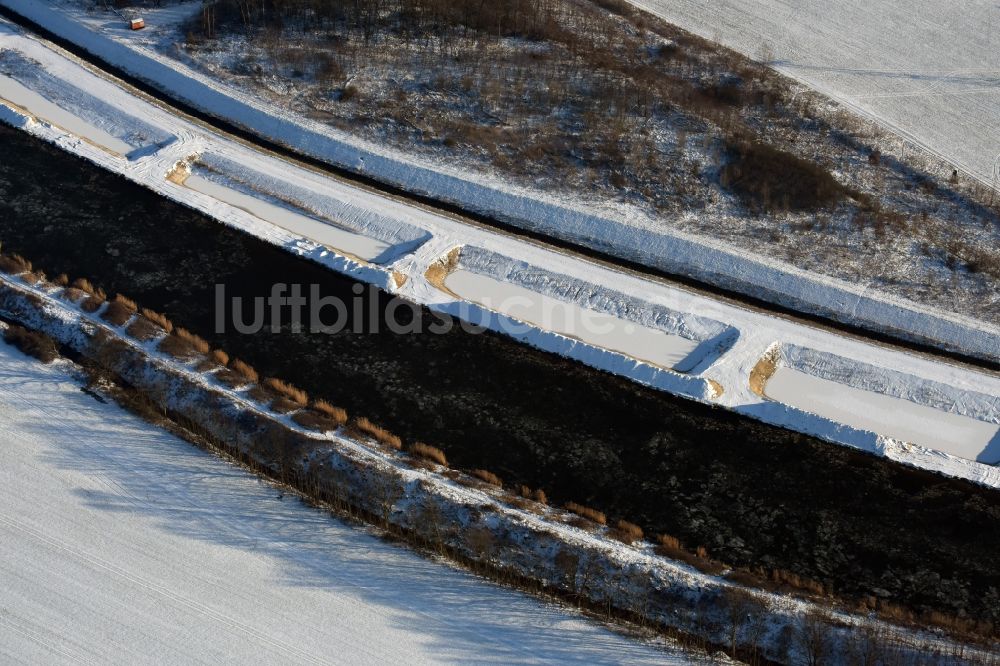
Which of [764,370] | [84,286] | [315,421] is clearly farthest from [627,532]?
[84,286]

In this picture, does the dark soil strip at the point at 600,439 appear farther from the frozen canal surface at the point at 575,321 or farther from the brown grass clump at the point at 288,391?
the frozen canal surface at the point at 575,321

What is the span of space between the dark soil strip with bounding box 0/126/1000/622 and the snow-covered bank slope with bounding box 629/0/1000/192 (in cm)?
1489

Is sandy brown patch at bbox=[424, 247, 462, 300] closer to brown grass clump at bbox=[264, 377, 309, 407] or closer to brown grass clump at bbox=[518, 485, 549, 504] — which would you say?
brown grass clump at bbox=[264, 377, 309, 407]

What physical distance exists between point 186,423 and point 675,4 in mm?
27299

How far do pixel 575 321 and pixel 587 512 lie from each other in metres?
7.17

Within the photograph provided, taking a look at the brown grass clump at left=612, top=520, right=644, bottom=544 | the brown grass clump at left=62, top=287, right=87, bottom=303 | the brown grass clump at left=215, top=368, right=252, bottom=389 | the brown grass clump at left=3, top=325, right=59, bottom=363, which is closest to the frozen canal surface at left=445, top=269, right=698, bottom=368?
the brown grass clump at left=612, top=520, right=644, bottom=544

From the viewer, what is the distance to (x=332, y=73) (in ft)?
133

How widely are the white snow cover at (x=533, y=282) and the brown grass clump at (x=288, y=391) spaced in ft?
15.8

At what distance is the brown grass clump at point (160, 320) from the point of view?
30938 millimetres

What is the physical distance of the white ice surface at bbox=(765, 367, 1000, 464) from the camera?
2847cm

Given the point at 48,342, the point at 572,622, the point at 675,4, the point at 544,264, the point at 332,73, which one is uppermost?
the point at 675,4

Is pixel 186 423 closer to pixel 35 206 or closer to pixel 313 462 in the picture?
pixel 313 462

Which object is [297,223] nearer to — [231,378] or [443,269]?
[443,269]

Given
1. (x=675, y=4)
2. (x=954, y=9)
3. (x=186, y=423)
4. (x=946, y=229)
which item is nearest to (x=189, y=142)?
(x=186, y=423)
